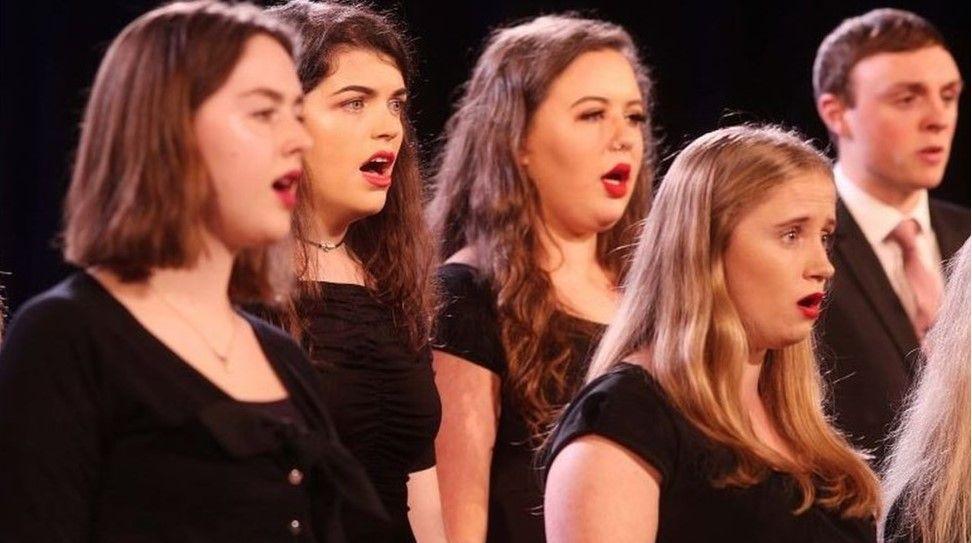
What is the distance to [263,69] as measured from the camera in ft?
6.24

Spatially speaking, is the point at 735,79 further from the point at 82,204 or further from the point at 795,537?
the point at 82,204

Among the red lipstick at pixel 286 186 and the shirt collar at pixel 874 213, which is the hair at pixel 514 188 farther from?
the red lipstick at pixel 286 186

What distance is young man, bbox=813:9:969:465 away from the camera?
12.8 ft

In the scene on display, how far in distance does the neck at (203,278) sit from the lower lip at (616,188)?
1.44 meters

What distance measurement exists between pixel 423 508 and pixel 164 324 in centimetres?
99

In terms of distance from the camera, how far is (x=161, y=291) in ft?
6.19

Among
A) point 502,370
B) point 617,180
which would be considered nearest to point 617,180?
point 617,180

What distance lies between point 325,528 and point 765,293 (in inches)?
32.0

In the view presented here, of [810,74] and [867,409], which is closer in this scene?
[867,409]

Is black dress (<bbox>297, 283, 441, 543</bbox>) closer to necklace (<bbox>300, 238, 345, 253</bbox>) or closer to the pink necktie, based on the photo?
necklace (<bbox>300, 238, 345, 253</bbox>)

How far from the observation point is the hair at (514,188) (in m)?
3.11

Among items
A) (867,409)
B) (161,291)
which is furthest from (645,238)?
(867,409)

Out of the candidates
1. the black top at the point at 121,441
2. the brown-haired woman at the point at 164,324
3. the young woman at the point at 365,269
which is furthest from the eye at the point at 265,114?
the young woman at the point at 365,269

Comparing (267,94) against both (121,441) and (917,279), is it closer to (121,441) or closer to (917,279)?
(121,441)
